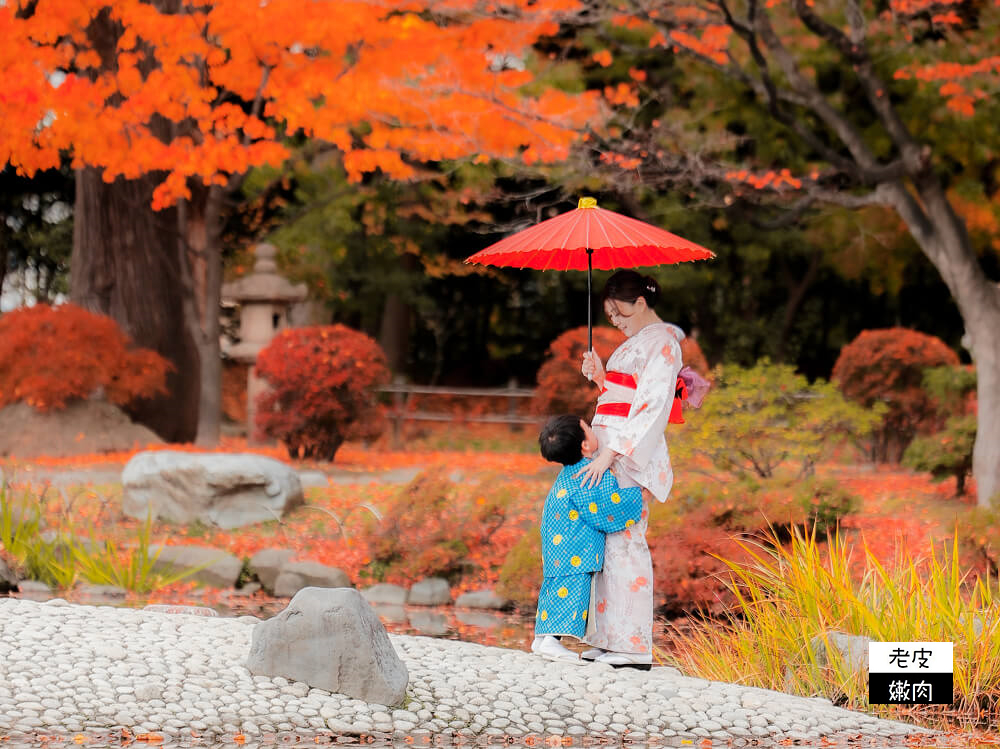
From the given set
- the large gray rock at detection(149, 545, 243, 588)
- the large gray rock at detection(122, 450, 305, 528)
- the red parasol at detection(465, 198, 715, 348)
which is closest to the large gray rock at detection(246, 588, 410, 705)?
the red parasol at detection(465, 198, 715, 348)

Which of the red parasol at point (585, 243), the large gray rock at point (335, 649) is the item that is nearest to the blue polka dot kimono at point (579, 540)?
the red parasol at point (585, 243)

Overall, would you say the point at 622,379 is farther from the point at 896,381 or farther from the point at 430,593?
the point at 896,381

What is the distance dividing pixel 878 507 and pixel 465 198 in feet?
22.8

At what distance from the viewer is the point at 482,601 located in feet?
24.0

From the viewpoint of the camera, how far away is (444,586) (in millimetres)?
7512

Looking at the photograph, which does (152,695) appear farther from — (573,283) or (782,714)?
(573,283)

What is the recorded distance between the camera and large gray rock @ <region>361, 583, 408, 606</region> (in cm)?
740

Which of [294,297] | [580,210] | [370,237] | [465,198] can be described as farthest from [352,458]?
[580,210]

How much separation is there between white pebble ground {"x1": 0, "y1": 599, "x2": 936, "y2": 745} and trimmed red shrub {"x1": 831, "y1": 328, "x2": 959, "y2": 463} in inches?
395

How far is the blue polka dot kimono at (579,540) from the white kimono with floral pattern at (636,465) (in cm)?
6

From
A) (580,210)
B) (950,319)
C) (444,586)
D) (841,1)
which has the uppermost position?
(841,1)

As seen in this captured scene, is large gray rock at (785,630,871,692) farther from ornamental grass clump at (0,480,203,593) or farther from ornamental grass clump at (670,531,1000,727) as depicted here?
ornamental grass clump at (0,480,203,593)

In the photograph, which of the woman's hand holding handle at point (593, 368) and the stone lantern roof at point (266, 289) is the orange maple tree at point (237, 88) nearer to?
the stone lantern roof at point (266, 289)

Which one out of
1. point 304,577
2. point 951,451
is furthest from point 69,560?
point 951,451
